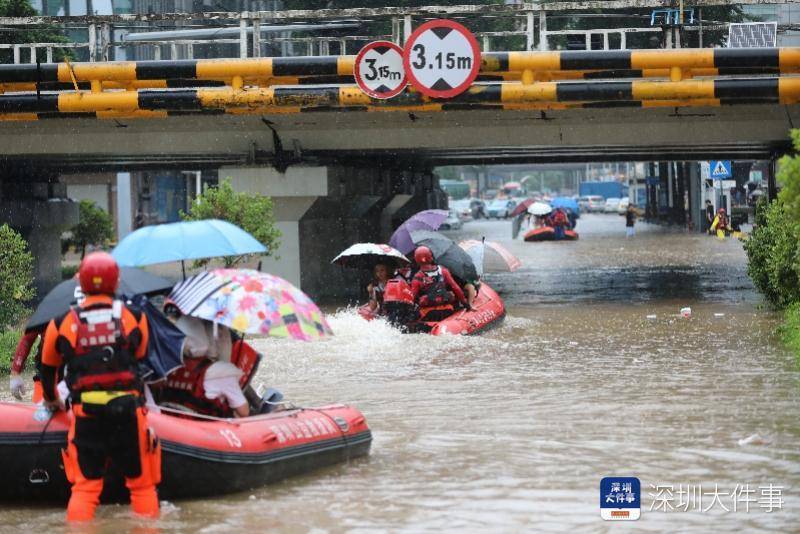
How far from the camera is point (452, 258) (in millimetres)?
18766

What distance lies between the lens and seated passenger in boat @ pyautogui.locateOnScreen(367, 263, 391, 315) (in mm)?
17922

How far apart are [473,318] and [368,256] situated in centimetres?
155

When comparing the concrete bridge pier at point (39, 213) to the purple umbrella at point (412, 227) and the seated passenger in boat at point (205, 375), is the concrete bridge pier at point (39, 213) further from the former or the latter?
the seated passenger in boat at point (205, 375)

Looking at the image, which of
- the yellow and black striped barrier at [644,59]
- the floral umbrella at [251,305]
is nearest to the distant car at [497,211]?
the yellow and black striped barrier at [644,59]

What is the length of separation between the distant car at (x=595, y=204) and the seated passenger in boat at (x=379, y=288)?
2971 inches

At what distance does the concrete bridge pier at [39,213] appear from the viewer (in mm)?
26703

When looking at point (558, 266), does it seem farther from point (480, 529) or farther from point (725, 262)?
point (480, 529)

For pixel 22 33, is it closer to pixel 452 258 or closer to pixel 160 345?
pixel 452 258

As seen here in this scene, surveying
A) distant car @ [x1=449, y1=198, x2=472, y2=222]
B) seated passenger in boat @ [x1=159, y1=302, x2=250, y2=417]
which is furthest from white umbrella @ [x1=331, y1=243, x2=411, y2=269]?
distant car @ [x1=449, y1=198, x2=472, y2=222]

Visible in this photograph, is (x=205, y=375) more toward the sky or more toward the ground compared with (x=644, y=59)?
more toward the ground

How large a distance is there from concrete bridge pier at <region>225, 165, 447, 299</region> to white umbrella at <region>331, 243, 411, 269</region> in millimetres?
5016

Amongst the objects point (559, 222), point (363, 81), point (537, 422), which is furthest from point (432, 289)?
point (559, 222)

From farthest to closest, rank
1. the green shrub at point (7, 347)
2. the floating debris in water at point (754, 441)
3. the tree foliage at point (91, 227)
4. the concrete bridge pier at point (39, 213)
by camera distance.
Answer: the tree foliage at point (91, 227), the concrete bridge pier at point (39, 213), the green shrub at point (7, 347), the floating debris in water at point (754, 441)

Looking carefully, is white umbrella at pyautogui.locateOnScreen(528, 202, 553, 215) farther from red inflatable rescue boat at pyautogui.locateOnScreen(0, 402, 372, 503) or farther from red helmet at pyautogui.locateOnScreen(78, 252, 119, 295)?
red helmet at pyautogui.locateOnScreen(78, 252, 119, 295)
